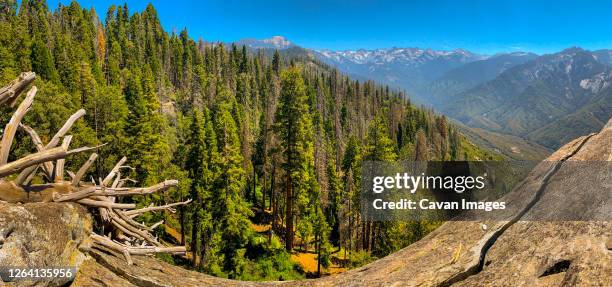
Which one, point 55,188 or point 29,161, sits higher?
point 29,161

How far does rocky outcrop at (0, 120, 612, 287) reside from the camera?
14.0 feet

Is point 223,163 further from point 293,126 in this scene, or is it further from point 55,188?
point 55,188

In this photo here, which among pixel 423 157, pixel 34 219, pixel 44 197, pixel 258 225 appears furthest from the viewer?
pixel 423 157

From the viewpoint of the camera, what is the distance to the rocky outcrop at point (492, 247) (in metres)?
4.28

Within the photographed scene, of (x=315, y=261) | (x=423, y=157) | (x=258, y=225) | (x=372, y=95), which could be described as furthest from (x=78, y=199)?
(x=372, y=95)

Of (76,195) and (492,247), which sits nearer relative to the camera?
(492,247)

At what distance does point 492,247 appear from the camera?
527 centimetres

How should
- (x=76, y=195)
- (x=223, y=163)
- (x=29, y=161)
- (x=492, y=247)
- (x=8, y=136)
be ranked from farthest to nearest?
(x=223, y=163) → (x=76, y=195) → (x=492, y=247) → (x=8, y=136) → (x=29, y=161)

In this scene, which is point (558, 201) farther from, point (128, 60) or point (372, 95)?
point (372, 95)

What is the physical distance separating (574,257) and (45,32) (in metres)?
99.1

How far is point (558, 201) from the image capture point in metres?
5.49

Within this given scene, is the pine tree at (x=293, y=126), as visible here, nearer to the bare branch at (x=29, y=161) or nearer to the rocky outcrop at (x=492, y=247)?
the rocky outcrop at (x=492, y=247)

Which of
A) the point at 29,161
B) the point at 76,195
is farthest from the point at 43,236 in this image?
the point at 29,161

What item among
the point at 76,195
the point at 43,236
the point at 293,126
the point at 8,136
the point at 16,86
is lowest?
the point at 43,236
